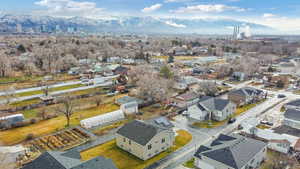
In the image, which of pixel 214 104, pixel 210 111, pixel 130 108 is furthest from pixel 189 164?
pixel 130 108

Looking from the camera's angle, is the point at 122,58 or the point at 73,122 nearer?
the point at 73,122

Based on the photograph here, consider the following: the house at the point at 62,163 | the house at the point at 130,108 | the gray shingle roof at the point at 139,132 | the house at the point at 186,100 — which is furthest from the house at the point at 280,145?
the house at the point at 130,108

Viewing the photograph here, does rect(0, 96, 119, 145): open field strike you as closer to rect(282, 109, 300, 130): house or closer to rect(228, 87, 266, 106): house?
rect(228, 87, 266, 106): house

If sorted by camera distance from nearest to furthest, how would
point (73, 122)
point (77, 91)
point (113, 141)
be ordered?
point (113, 141), point (73, 122), point (77, 91)

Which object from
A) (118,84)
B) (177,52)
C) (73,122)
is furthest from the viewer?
(177,52)

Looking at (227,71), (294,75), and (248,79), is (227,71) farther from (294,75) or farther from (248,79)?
(294,75)

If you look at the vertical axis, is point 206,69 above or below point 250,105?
above

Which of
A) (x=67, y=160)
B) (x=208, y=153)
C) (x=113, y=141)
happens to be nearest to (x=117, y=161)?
(x=113, y=141)

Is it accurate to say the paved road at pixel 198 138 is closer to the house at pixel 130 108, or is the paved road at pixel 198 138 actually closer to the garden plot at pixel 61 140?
the house at pixel 130 108
